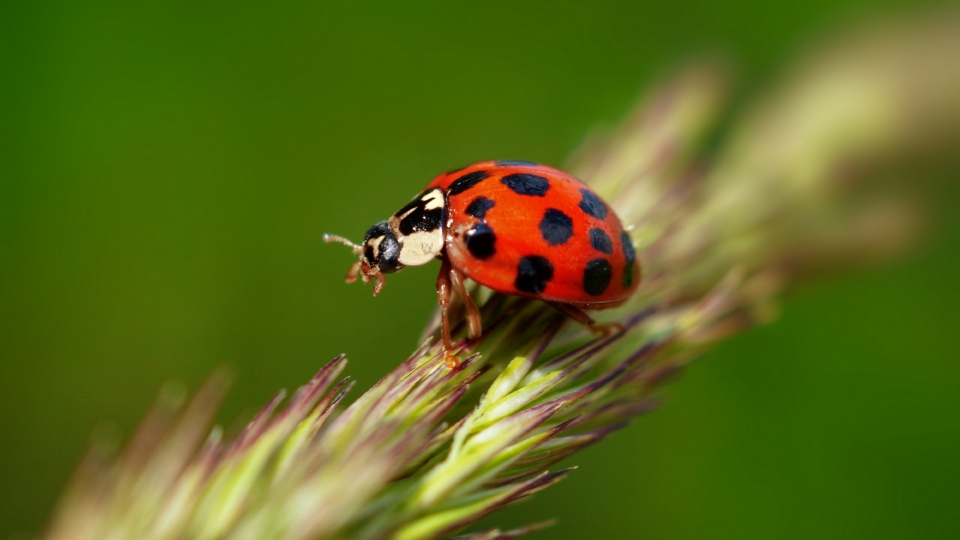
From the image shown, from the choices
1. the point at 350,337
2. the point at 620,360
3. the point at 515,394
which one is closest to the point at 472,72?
the point at 350,337

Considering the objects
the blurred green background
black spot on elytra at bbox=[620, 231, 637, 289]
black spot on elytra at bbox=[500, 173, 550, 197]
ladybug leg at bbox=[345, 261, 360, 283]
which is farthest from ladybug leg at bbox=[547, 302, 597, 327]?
the blurred green background

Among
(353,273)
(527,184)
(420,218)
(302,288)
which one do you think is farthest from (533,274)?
(302,288)

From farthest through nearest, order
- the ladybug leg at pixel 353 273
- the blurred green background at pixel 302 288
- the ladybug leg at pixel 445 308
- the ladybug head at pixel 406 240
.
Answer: the blurred green background at pixel 302 288
the ladybug leg at pixel 353 273
the ladybug head at pixel 406 240
the ladybug leg at pixel 445 308

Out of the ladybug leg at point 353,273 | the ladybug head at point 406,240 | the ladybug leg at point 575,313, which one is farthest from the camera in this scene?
the ladybug leg at point 353,273

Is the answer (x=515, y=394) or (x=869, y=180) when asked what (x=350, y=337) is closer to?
(x=515, y=394)

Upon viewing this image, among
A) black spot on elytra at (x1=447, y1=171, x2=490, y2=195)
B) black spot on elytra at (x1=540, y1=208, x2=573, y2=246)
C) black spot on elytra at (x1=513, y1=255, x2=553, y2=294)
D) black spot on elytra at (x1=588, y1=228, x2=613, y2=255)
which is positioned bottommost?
black spot on elytra at (x1=513, y1=255, x2=553, y2=294)

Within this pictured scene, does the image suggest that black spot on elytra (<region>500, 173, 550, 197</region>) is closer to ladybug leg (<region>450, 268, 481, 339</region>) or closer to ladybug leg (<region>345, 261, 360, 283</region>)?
ladybug leg (<region>450, 268, 481, 339</region>)

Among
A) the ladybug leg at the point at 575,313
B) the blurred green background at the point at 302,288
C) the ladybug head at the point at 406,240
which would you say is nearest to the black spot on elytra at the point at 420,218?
the ladybug head at the point at 406,240

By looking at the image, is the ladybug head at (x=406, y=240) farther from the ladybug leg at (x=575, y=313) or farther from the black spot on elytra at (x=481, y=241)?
the ladybug leg at (x=575, y=313)
